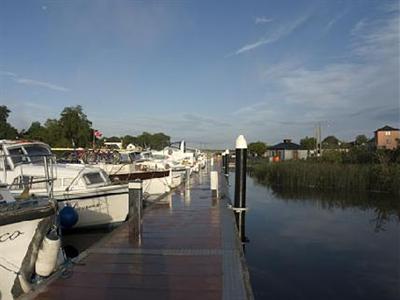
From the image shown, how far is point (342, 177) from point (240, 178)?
18936 millimetres

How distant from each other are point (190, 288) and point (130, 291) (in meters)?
0.76

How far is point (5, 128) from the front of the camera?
58.0 metres

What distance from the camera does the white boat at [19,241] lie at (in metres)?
7.11

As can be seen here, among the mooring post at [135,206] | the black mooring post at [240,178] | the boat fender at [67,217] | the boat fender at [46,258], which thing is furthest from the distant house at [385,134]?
the boat fender at [46,258]

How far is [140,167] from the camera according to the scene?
2469cm

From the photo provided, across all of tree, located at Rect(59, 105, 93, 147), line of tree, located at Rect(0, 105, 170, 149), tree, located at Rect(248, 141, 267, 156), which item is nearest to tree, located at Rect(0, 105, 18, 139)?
line of tree, located at Rect(0, 105, 170, 149)

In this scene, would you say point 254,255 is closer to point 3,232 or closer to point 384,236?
point 384,236

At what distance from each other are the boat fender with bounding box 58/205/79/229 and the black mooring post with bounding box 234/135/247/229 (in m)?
4.99

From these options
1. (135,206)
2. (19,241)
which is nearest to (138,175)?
(135,206)

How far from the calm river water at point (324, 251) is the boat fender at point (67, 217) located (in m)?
5.43

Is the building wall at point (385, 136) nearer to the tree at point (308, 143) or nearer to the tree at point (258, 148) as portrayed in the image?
the tree at point (308, 143)

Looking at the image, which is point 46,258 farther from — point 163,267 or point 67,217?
point 67,217

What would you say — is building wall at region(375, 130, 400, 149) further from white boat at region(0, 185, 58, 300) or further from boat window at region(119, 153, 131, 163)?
white boat at region(0, 185, 58, 300)

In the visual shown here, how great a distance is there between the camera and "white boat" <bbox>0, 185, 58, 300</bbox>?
280 inches
